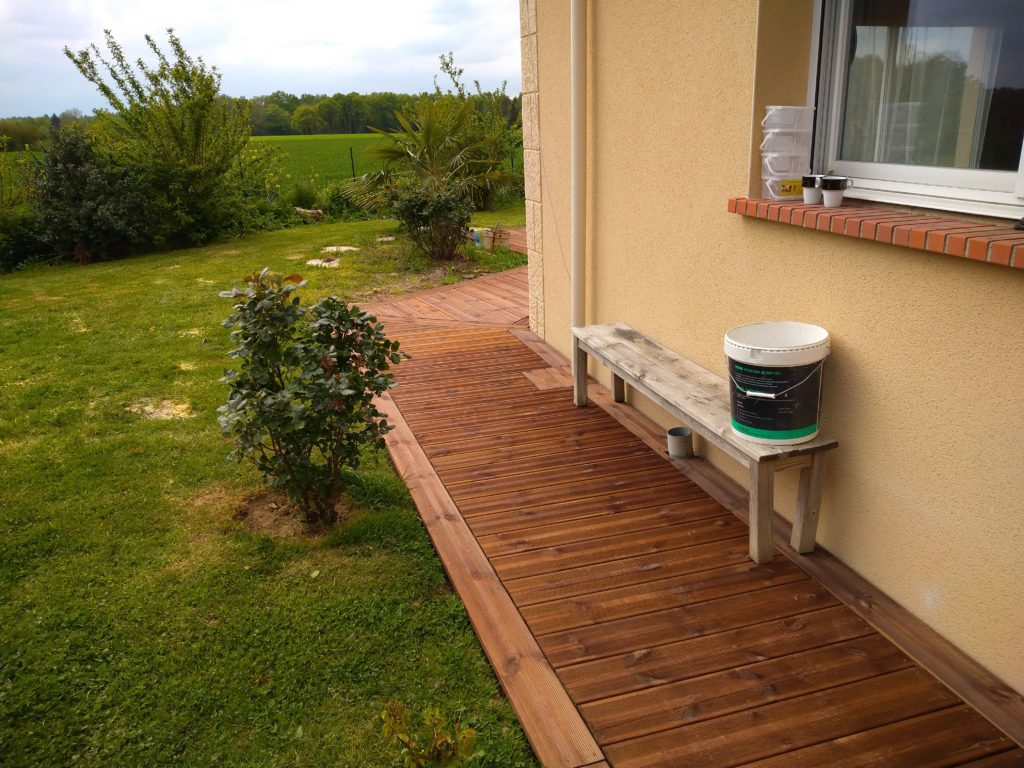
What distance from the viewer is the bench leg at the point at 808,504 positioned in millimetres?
2652

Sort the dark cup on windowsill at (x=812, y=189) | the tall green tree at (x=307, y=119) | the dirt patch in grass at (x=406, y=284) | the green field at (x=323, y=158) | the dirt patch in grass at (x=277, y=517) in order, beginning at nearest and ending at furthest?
the dark cup on windowsill at (x=812, y=189)
the dirt patch in grass at (x=277, y=517)
the dirt patch in grass at (x=406, y=284)
the green field at (x=323, y=158)
the tall green tree at (x=307, y=119)

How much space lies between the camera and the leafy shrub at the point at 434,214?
829 centimetres

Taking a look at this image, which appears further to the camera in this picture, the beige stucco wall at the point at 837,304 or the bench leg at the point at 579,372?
the bench leg at the point at 579,372

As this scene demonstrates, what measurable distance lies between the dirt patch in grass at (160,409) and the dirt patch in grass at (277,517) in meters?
1.39

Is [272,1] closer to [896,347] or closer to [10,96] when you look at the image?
[10,96]

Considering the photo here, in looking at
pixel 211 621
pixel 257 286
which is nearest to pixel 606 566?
pixel 211 621

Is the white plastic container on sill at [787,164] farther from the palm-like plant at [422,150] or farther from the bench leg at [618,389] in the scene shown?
the palm-like plant at [422,150]

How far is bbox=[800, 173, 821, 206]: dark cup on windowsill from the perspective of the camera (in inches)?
107

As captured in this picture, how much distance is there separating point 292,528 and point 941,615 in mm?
2517

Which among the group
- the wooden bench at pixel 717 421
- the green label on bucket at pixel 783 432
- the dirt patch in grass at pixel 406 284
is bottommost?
the dirt patch in grass at pixel 406 284

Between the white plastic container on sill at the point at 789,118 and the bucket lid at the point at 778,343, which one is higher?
the white plastic container on sill at the point at 789,118

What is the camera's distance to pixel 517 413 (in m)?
4.41

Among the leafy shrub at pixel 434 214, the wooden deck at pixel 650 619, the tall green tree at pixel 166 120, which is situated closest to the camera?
the wooden deck at pixel 650 619

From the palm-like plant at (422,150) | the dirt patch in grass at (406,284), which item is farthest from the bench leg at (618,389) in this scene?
the palm-like plant at (422,150)
